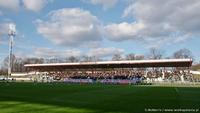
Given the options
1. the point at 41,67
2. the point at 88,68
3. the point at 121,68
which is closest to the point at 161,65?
the point at 121,68

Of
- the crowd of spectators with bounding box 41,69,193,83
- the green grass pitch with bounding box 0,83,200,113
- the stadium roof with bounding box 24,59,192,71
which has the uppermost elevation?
the stadium roof with bounding box 24,59,192,71

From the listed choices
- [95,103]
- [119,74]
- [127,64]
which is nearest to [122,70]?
[119,74]

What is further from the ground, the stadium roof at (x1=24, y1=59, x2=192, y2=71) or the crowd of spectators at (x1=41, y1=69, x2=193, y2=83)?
the stadium roof at (x1=24, y1=59, x2=192, y2=71)

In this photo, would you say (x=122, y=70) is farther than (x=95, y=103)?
Yes

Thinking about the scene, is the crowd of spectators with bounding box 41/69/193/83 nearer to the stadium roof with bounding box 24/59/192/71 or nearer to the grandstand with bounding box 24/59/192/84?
the grandstand with bounding box 24/59/192/84

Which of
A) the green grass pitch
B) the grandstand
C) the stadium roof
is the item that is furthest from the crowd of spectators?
the green grass pitch

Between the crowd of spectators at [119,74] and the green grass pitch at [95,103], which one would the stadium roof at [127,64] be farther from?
the green grass pitch at [95,103]

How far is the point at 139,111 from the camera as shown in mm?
15266

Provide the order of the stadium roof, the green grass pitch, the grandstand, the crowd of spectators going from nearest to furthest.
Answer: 1. the green grass pitch
2. the stadium roof
3. the grandstand
4. the crowd of spectators

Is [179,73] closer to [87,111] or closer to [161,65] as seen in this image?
[161,65]

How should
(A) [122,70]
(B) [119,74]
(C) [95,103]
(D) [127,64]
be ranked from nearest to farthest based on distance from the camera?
(C) [95,103] → (D) [127,64] → (B) [119,74] → (A) [122,70]

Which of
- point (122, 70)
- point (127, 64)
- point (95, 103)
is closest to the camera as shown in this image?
point (95, 103)

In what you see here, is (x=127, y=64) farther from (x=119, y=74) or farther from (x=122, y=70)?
(x=122, y=70)

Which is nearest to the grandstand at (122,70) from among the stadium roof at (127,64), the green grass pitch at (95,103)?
the stadium roof at (127,64)
